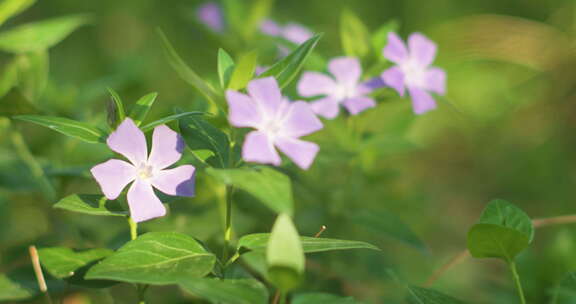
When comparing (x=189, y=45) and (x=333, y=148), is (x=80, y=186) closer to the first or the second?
(x=333, y=148)

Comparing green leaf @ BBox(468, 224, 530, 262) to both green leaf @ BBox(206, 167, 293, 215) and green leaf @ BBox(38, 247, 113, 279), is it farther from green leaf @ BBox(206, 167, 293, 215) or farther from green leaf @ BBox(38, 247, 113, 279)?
green leaf @ BBox(38, 247, 113, 279)

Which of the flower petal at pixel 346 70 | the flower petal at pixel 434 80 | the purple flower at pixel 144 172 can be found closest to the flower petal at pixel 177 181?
the purple flower at pixel 144 172

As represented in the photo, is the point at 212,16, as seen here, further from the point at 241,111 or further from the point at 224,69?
the point at 241,111

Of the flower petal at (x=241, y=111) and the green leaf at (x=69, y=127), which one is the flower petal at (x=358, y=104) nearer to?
the flower petal at (x=241, y=111)

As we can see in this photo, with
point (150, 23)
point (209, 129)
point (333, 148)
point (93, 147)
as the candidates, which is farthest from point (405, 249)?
point (150, 23)

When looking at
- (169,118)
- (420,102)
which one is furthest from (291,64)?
(420,102)

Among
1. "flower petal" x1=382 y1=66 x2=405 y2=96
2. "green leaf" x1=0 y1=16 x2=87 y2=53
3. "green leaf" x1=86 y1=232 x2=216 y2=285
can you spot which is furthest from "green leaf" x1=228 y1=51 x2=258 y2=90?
"green leaf" x1=0 y1=16 x2=87 y2=53
